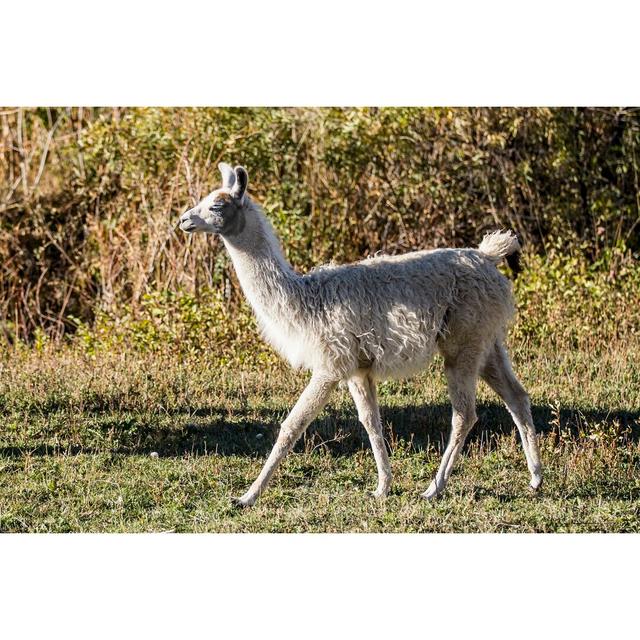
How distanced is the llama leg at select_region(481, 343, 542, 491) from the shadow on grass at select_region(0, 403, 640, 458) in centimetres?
68

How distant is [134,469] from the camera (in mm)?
7199

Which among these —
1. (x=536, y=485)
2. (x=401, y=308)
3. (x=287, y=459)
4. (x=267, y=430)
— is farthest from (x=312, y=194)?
(x=536, y=485)

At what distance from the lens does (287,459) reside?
288 inches

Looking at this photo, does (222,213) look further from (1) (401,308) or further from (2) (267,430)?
(2) (267,430)

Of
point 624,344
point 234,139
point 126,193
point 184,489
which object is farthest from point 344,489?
point 126,193

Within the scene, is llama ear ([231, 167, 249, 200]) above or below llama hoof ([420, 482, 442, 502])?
above

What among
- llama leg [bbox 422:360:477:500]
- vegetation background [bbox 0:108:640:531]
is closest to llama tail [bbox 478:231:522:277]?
llama leg [bbox 422:360:477:500]

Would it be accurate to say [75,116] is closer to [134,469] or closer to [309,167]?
[309,167]

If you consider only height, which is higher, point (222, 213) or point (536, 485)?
point (222, 213)

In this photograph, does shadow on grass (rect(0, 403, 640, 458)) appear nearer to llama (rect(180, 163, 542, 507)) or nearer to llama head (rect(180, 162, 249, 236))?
llama (rect(180, 163, 542, 507))

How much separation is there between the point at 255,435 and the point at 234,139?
465 centimetres

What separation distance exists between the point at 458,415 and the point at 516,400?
0.48 metres

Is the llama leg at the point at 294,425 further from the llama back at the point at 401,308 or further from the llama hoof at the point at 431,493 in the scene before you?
the llama hoof at the point at 431,493

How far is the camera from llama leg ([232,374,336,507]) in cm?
635
